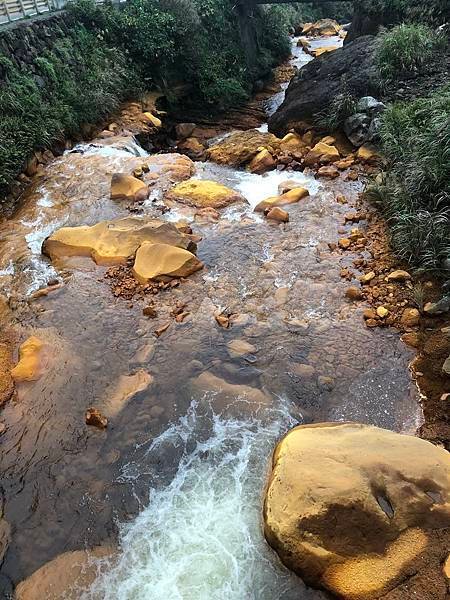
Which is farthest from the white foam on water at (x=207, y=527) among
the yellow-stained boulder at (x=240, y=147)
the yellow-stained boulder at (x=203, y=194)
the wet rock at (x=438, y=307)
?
the yellow-stained boulder at (x=240, y=147)

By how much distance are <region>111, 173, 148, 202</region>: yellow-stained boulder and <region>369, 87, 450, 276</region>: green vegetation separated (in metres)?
4.40

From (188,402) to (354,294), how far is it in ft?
9.22

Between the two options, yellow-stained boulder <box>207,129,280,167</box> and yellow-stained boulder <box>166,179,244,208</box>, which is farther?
yellow-stained boulder <box>207,129,280,167</box>

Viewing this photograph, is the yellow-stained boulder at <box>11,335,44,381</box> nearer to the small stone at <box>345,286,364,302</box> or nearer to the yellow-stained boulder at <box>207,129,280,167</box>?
the small stone at <box>345,286,364,302</box>

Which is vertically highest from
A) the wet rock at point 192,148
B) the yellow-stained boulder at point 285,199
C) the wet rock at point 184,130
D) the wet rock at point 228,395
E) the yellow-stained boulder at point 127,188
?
the yellow-stained boulder at point 127,188

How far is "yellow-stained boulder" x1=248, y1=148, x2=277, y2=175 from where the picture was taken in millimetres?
10219

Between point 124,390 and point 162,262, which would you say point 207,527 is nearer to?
point 124,390

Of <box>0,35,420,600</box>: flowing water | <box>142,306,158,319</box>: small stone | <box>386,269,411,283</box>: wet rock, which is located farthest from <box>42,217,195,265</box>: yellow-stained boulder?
<box>386,269,411,283</box>: wet rock

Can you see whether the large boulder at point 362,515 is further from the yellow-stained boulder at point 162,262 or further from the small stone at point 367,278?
the yellow-stained boulder at point 162,262

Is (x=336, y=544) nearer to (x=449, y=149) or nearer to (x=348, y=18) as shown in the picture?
(x=449, y=149)

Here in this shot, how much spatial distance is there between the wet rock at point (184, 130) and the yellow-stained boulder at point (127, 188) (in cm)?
437

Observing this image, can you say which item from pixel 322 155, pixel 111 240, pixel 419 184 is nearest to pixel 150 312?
pixel 111 240

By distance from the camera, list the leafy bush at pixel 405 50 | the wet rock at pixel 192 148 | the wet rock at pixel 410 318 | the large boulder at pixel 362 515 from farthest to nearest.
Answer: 1. the wet rock at pixel 192 148
2. the leafy bush at pixel 405 50
3. the wet rock at pixel 410 318
4. the large boulder at pixel 362 515

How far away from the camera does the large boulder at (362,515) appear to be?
3535 mm
